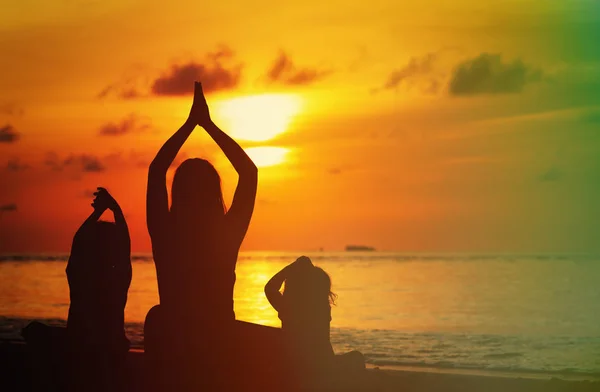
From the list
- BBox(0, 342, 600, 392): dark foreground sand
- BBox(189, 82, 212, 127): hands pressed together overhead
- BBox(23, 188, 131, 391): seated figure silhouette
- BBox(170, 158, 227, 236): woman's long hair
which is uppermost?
BBox(189, 82, 212, 127): hands pressed together overhead

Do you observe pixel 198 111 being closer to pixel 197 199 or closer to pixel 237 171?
pixel 237 171

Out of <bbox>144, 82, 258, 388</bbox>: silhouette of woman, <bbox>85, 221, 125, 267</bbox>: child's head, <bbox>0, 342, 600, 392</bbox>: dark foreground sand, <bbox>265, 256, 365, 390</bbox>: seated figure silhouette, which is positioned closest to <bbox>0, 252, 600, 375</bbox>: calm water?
<bbox>0, 342, 600, 392</bbox>: dark foreground sand

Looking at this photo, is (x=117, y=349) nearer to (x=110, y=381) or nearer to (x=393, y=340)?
(x=110, y=381)

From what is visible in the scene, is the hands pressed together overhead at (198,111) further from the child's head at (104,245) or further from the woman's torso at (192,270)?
the child's head at (104,245)

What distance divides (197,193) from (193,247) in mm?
365

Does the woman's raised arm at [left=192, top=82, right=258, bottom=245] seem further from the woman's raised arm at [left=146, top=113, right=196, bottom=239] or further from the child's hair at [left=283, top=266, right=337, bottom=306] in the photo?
the child's hair at [left=283, top=266, right=337, bottom=306]

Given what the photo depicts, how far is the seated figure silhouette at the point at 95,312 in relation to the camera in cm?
632

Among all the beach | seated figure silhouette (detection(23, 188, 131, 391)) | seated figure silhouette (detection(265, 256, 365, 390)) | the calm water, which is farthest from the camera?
the calm water

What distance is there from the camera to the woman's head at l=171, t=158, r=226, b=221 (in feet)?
18.2

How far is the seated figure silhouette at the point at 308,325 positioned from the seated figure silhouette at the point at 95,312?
124 cm

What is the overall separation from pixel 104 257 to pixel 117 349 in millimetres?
762

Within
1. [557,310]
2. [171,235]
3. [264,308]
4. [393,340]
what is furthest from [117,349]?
[557,310]

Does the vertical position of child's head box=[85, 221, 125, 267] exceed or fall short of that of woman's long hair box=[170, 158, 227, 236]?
it falls short

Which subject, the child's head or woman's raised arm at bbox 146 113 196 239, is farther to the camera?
the child's head
